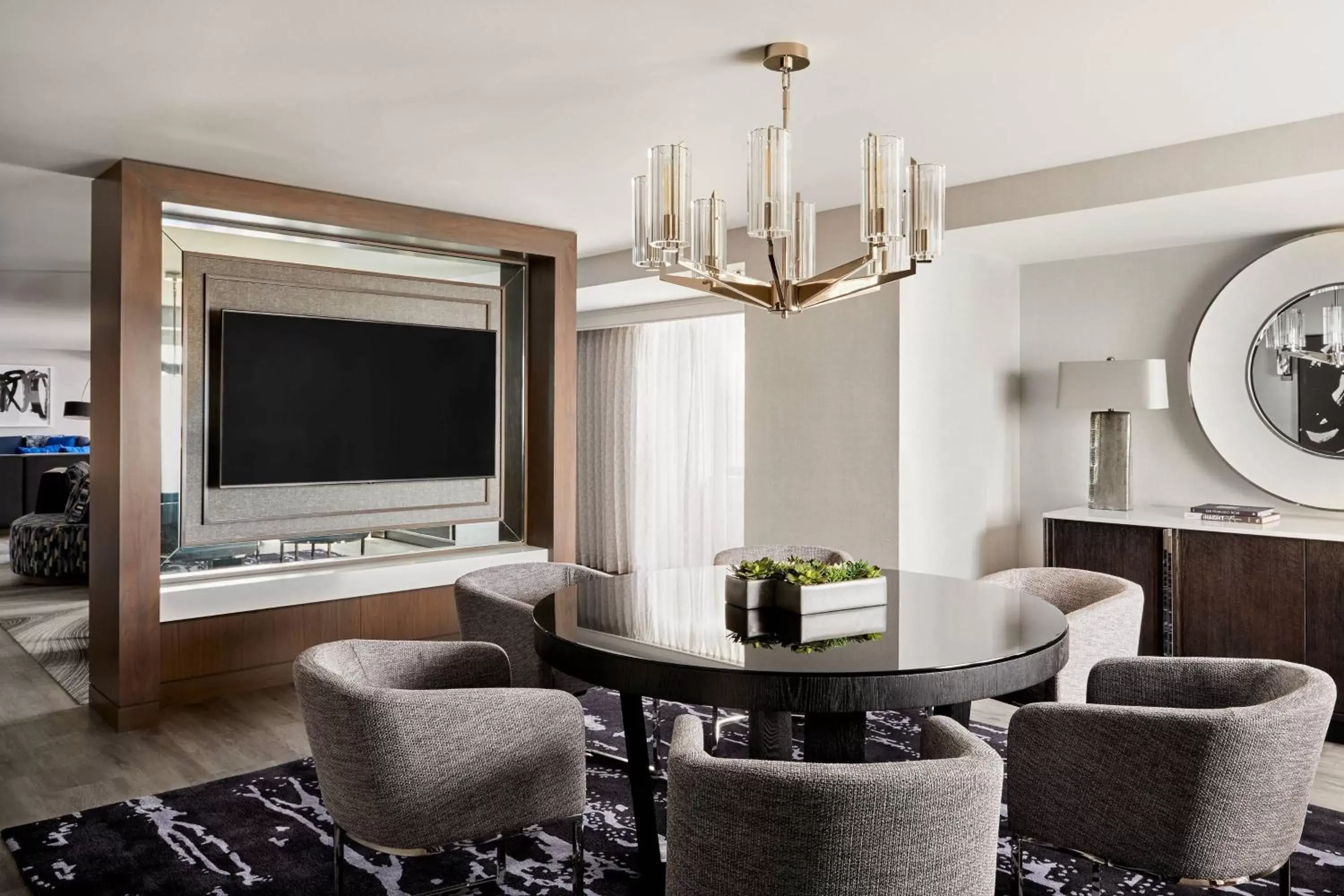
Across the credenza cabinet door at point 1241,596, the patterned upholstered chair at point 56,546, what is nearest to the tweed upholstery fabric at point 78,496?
the patterned upholstered chair at point 56,546

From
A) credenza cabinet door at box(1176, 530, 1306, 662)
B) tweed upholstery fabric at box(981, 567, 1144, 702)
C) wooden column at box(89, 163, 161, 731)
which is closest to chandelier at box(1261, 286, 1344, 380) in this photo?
credenza cabinet door at box(1176, 530, 1306, 662)

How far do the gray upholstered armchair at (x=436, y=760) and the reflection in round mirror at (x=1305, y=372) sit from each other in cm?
363

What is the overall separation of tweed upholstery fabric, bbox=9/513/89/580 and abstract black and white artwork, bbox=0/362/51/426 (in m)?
6.19

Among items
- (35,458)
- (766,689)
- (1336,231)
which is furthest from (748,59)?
(35,458)

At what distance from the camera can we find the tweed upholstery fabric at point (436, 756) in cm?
200

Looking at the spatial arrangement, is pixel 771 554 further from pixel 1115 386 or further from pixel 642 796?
pixel 1115 386

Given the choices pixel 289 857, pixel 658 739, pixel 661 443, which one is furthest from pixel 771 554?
pixel 661 443

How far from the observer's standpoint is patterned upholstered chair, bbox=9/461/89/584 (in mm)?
7234

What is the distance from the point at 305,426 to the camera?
4.52 m

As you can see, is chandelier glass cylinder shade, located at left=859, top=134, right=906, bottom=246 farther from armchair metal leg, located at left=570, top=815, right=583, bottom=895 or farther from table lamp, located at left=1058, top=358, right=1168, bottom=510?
table lamp, located at left=1058, top=358, right=1168, bottom=510

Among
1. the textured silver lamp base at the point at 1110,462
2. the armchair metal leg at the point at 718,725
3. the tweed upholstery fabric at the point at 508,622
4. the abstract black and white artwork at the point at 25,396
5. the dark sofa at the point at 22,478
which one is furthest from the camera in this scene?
the abstract black and white artwork at the point at 25,396

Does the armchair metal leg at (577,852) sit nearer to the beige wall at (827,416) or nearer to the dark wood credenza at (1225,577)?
the beige wall at (827,416)

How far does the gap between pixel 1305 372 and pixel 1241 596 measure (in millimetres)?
1071

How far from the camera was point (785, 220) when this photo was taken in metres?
2.46
